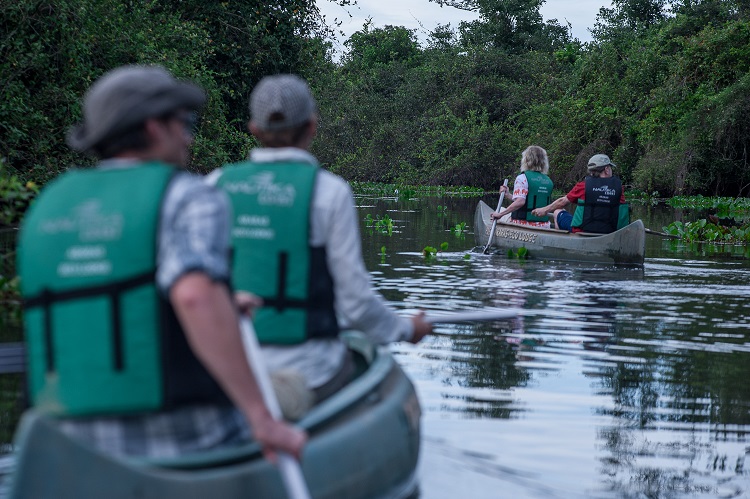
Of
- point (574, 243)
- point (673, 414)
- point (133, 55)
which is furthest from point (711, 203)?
point (673, 414)

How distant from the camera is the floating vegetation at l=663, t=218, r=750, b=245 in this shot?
1956cm

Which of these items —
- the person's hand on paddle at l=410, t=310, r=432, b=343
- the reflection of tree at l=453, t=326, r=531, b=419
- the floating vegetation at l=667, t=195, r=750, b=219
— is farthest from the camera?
the floating vegetation at l=667, t=195, r=750, b=219

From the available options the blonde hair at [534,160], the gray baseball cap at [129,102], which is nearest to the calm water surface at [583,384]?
the blonde hair at [534,160]

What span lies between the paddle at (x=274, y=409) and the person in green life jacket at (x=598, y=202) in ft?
39.3

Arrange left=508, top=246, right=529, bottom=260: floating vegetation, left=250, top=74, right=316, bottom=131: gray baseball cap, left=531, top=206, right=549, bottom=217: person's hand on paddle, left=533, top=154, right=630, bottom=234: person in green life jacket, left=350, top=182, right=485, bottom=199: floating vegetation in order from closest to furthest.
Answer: left=250, top=74, right=316, bottom=131: gray baseball cap
left=533, top=154, right=630, bottom=234: person in green life jacket
left=531, top=206, right=549, bottom=217: person's hand on paddle
left=508, top=246, right=529, bottom=260: floating vegetation
left=350, top=182, right=485, bottom=199: floating vegetation

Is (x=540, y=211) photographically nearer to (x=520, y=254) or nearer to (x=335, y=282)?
(x=520, y=254)

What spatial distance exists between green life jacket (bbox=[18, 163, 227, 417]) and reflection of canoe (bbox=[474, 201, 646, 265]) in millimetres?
11711

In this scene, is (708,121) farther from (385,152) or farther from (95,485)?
(95,485)

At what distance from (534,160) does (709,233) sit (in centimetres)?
572

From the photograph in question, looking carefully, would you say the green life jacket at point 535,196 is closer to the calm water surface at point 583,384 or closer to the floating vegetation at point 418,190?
the calm water surface at point 583,384

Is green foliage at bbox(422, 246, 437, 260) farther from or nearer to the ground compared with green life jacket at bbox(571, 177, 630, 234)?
nearer to the ground

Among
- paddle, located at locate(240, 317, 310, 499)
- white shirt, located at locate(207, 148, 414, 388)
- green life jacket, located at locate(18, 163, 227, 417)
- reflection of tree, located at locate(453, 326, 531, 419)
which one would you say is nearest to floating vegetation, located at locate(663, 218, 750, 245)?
reflection of tree, located at locate(453, 326, 531, 419)

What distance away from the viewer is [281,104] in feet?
13.2

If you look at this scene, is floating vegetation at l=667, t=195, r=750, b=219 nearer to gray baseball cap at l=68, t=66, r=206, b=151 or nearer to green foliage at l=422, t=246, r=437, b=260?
green foliage at l=422, t=246, r=437, b=260
